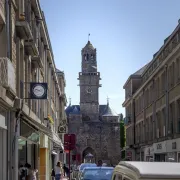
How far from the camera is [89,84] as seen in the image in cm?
11294

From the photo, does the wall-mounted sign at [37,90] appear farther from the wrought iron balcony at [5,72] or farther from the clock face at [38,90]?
the wrought iron balcony at [5,72]

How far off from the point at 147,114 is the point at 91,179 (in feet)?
98.9

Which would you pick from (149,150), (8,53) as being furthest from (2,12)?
(149,150)

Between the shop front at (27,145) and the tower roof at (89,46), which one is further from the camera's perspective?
the tower roof at (89,46)

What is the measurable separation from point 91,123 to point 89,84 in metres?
9.30

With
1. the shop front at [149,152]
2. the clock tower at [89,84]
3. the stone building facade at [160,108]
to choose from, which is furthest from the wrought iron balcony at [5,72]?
the clock tower at [89,84]

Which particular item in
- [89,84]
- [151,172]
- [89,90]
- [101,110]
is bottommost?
[151,172]

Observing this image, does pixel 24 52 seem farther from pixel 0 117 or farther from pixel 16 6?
pixel 0 117

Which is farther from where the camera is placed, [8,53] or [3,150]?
[8,53]

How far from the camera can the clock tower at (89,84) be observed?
368 ft

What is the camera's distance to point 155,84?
42375 millimetres

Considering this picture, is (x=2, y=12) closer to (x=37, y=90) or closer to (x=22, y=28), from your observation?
(x=22, y=28)

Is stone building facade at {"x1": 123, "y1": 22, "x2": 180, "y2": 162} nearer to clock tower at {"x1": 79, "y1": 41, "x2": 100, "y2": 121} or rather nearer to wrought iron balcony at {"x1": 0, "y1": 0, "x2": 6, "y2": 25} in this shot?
wrought iron balcony at {"x1": 0, "y1": 0, "x2": 6, "y2": 25}

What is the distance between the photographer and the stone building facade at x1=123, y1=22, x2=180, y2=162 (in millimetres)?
32844
